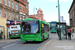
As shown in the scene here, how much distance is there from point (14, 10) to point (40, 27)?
2347 cm

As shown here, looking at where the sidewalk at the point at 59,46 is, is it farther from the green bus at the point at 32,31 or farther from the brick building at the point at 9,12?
the brick building at the point at 9,12

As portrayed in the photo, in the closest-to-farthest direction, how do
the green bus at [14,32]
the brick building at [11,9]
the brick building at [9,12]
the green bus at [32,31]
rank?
the green bus at [32,31] < the green bus at [14,32] < the brick building at [9,12] < the brick building at [11,9]

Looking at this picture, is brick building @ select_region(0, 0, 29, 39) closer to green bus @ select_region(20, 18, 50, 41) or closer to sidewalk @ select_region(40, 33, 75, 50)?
green bus @ select_region(20, 18, 50, 41)

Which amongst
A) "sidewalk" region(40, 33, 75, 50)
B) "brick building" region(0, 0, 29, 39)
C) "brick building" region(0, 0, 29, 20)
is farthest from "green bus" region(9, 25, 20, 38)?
"sidewalk" region(40, 33, 75, 50)

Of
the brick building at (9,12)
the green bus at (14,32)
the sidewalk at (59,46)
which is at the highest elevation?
the brick building at (9,12)

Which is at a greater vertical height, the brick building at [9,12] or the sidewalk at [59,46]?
the brick building at [9,12]

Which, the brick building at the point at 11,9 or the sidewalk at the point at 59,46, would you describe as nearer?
the sidewalk at the point at 59,46

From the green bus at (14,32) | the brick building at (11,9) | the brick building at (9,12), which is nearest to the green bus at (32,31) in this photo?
the green bus at (14,32)

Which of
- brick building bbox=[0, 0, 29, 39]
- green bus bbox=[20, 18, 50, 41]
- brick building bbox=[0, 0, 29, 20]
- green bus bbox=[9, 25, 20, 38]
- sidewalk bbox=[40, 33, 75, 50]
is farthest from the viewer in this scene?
brick building bbox=[0, 0, 29, 20]

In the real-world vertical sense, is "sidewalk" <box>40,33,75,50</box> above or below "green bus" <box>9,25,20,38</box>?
below

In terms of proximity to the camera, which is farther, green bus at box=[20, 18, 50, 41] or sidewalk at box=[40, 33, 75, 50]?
green bus at box=[20, 18, 50, 41]

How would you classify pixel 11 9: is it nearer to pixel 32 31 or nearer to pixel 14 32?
pixel 14 32

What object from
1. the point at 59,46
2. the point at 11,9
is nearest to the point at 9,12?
the point at 11,9

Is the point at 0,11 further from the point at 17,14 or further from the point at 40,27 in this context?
the point at 40,27
